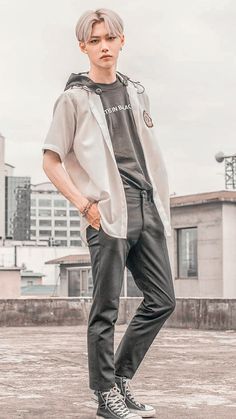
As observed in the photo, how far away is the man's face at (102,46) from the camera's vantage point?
3.65 m

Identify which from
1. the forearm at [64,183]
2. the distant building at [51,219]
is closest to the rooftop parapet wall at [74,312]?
the forearm at [64,183]

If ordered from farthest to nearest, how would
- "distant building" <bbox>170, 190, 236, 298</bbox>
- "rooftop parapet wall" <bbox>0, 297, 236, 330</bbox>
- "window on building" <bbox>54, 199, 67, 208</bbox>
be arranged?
"window on building" <bbox>54, 199, 67, 208</bbox>
"distant building" <bbox>170, 190, 236, 298</bbox>
"rooftop parapet wall" <bbox>0, 297, 236, 330</bbox>

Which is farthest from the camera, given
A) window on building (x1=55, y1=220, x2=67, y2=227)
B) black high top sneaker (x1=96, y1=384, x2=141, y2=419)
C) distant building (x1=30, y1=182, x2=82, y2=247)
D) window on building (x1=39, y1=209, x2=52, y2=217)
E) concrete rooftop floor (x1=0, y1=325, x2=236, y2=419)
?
window on building (x1=55, y1=220, x2=67, y2=227)

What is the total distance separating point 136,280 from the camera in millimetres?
3729

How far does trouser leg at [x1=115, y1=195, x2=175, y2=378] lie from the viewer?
366 cm

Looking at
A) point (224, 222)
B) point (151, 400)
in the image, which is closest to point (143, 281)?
point (151, 400)

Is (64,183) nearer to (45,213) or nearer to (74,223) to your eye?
(45,213)

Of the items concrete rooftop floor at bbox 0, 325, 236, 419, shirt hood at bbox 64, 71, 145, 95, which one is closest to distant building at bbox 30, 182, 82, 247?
concrete rooftop floor at bbox 0, 325, 236, 419

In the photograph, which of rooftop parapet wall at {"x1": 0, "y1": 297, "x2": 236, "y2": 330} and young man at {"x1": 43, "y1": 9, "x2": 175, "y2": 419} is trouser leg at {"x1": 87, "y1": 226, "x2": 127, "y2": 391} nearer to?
young man at {"x1": 43, "y1": 9, "x2": 175, "y2": 419}

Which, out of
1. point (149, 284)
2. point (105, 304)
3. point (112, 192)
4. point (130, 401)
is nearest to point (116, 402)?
point (130, 401)

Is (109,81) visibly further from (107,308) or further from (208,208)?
(208,208)

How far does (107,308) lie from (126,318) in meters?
9.28

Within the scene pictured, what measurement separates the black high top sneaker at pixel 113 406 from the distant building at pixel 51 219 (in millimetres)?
170534

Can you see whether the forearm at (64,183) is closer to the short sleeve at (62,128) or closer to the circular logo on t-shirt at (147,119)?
the short sleeve at (62,128)
